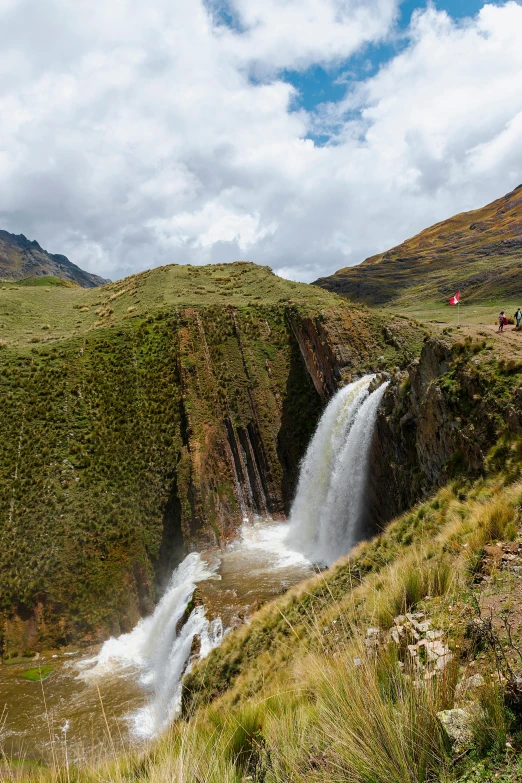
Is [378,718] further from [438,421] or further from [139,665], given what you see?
[139,665]

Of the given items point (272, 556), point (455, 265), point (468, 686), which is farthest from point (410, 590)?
point (455, 265)

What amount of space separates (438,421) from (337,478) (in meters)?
8.67

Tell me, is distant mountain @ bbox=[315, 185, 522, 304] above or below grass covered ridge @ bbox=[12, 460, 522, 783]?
above

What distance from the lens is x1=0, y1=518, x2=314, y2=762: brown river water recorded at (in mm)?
14945

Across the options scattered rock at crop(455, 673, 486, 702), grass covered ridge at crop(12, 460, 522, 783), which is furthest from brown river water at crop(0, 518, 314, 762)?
scattered rock at crop(455, 673, 486, 702)

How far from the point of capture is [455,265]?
10612cm

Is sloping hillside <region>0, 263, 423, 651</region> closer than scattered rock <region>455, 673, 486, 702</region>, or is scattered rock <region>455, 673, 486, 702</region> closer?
scattered rock <region>455, 673, 486, 702</region>

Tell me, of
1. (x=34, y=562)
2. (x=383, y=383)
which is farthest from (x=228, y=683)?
(x=34, y=562)

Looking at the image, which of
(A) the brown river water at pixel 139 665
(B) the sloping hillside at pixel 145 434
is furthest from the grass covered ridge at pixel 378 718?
(B) the sloping hillside at pixel 145 434

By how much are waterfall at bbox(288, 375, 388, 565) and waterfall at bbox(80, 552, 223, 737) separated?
20.8 ft

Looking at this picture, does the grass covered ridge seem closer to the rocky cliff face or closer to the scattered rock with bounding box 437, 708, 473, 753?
the scattered rock with bounding box 437, 708, 473, 753

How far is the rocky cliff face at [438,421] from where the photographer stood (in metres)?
12.3

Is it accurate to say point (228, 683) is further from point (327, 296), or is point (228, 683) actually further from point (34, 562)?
point (327, 296)

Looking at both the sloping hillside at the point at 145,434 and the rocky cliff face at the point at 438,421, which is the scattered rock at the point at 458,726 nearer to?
the rocky cliff face at the point at 438,421
